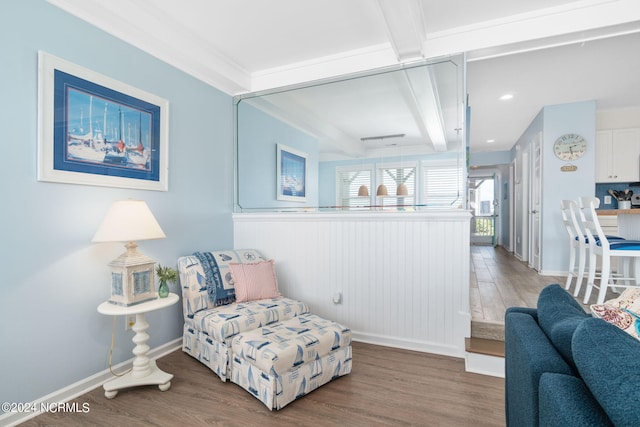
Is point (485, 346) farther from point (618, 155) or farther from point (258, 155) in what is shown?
point (618, 155)

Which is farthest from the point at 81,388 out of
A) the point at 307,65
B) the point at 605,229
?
the point at 605,229

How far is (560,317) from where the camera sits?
118cm

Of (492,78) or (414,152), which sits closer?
(414,152)

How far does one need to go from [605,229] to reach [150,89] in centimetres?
566

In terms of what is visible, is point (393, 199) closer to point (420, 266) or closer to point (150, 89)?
point (420, 266)

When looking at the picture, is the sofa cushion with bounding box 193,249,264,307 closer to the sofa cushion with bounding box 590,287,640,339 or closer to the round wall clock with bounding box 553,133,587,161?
the sofa cushion with bounding box 590,287,640,339

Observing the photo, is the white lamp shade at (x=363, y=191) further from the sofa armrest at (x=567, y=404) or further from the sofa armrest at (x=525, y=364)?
the sofa armrest at (x=567, y=404)

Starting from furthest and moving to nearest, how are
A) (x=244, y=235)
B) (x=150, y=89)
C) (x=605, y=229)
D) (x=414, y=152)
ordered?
(x=605, y=229), (x=244, y=235), (x=414, y=152), (x=150, y=89)

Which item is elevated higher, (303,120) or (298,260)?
(303,120)

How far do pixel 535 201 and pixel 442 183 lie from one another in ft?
11.0

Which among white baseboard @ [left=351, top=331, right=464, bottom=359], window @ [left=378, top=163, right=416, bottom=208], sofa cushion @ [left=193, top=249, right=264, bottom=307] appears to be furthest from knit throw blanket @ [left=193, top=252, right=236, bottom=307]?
window @ [left=378, top=163, right=416, bottom=208]

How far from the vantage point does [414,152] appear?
2895 millimetres

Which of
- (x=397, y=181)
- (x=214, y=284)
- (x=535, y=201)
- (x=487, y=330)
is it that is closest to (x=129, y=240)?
(x=214, y=284)

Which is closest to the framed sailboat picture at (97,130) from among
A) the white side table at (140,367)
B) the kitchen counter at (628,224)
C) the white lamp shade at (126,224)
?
the white lamp shade at (126,224)
